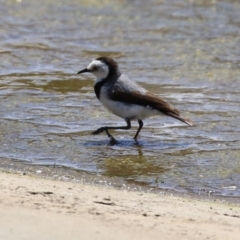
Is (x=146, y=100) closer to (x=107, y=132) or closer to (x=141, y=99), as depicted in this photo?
(x=141, y=99)

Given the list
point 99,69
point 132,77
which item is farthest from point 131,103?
point 132,77

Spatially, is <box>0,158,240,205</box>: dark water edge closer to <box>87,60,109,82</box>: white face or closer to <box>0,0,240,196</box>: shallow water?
<box>0,0,240,196</box>: shallow water

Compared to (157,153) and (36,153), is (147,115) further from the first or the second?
(36,153)

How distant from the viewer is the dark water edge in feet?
23.4

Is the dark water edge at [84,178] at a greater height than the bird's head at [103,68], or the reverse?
the bird's head at [103,68]

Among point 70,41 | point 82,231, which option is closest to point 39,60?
point 70,41

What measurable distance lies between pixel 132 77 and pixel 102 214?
558 centimetres

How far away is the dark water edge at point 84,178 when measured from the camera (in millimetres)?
7129

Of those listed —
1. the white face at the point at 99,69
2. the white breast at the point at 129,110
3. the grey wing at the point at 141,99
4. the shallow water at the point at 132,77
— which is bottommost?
the shallow water at the point at 132,77

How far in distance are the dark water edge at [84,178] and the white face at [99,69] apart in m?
1.72

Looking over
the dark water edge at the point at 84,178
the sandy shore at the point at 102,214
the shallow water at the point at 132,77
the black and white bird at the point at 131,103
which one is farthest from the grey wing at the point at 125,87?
the sandy shore at the point at 102,214

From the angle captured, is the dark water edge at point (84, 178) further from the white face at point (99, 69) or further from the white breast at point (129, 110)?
the white face at point (99, 69)

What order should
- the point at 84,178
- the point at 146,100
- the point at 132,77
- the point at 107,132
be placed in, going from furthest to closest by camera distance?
the point at 132,77
the point at 146,100
the point at 107,132
the point at 84,178

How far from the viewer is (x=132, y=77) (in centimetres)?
1144
